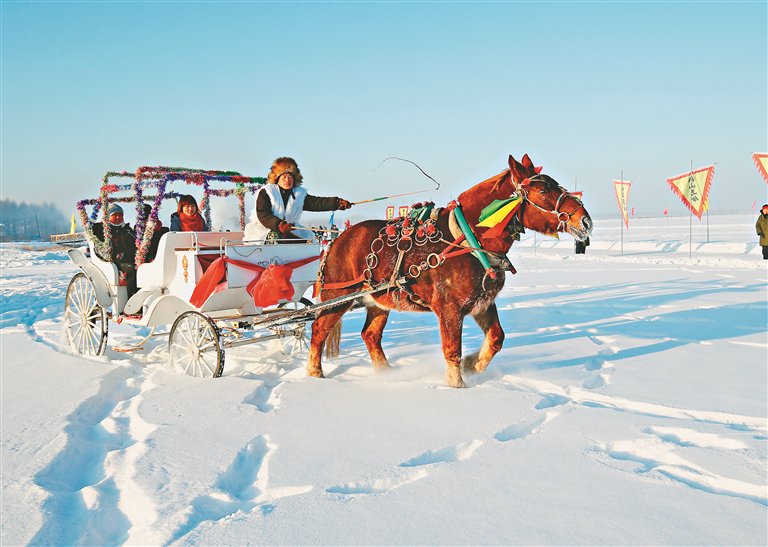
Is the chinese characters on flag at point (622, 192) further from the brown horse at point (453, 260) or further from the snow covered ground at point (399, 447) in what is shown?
the brown horse at point (453, 260)

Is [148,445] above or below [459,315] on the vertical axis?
below

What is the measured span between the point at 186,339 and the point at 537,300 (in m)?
7.45

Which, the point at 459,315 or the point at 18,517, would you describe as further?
the point at 459,315

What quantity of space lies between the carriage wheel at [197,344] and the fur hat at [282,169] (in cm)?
172

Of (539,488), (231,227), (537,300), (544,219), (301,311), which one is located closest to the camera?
(539,488)

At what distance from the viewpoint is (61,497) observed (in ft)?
10.1

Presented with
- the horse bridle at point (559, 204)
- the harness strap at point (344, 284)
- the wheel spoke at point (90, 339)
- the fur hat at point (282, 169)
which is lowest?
the wheel spoke at point (90, 339)

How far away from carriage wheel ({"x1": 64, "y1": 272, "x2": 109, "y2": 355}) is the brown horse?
3.19 m

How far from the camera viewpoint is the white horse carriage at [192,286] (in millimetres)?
5883

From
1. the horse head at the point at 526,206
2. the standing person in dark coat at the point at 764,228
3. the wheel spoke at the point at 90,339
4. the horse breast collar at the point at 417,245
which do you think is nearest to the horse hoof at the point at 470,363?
the horse breast collar at the point at 417,245

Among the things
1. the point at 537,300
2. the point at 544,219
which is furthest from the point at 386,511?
the point at 537,300

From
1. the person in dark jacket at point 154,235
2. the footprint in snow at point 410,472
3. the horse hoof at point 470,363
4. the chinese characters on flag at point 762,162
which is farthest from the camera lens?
the chinese characters on flag at point 762,162

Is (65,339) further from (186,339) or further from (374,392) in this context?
(374,392)

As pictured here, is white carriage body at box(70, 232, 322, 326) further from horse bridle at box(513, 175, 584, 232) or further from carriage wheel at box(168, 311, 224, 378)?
horse bridle at box(513, 175, 584, 232)
